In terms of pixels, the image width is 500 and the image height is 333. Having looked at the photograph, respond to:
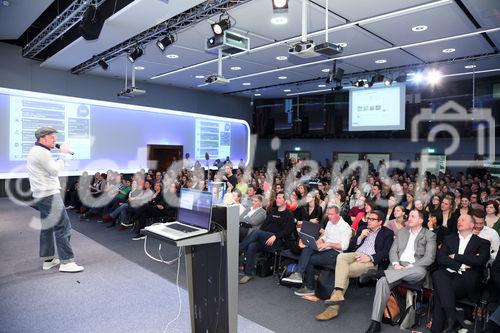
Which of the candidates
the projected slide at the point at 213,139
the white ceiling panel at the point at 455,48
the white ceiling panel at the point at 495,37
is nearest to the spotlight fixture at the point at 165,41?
the white ceiling panel at the point at 455,48

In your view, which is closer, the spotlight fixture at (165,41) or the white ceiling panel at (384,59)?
the spotlight fixture at (165,41)

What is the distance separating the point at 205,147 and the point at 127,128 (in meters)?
3.12

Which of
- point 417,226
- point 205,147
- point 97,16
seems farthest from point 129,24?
point 205,147

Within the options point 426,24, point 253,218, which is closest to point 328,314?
point 253,218

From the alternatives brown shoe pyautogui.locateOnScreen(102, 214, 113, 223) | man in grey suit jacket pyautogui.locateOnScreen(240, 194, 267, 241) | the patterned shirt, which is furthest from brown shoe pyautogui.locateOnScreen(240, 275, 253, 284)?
brown shoe pyautogui.locateOnScreen(102, 214, 113, 223)

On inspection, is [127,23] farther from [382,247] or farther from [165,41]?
[382,247]

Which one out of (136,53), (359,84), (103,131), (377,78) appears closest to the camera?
(136,53)

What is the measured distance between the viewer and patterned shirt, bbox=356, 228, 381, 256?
13.2 feet

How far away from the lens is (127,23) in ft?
19.7

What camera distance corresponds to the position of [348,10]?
542cm

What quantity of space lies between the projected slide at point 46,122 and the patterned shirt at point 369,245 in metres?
8.82

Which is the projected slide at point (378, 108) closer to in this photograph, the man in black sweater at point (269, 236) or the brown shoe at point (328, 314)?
the man in black sweater at point (269, 236)

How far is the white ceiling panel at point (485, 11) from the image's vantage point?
196 inches

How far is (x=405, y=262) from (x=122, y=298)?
2980 millimetres
